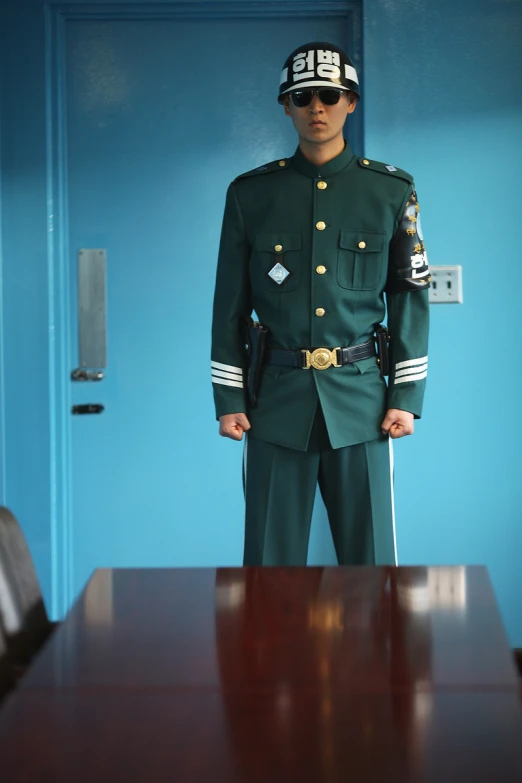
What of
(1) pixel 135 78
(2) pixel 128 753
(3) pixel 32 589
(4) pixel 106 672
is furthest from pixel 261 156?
(2) pixel 128 753

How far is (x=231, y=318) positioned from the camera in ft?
7.45

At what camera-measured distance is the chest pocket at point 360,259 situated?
7.26ft

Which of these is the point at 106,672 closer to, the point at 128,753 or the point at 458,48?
the point at 128,753

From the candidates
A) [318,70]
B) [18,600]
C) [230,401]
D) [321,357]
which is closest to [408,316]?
[321,357]

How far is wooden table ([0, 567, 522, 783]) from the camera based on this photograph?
868mm

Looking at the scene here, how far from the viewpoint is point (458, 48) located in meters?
3.05

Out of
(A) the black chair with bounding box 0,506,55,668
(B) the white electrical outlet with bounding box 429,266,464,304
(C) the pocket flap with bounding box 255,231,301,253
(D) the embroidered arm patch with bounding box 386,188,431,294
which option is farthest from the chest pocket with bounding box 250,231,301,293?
(B) the white electrical outlet with bounding box 429,266,464,304

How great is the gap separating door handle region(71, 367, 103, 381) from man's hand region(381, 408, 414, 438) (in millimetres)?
1263

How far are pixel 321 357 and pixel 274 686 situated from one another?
4.00 feet

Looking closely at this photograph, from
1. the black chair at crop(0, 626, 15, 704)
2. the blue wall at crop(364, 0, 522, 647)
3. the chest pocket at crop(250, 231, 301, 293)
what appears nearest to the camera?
the black chair at crop(0, 626, 15, 704)

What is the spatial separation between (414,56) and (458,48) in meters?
0.14

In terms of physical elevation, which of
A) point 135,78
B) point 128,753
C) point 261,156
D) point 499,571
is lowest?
point 499,571

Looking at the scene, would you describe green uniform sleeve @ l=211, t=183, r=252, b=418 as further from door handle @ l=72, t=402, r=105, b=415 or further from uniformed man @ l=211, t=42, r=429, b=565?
door handle @ l=72, t=402, r=105, b=415

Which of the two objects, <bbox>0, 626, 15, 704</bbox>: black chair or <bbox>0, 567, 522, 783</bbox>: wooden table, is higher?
<bbox>0, 567, 522, 783</bbox>: wooden table
